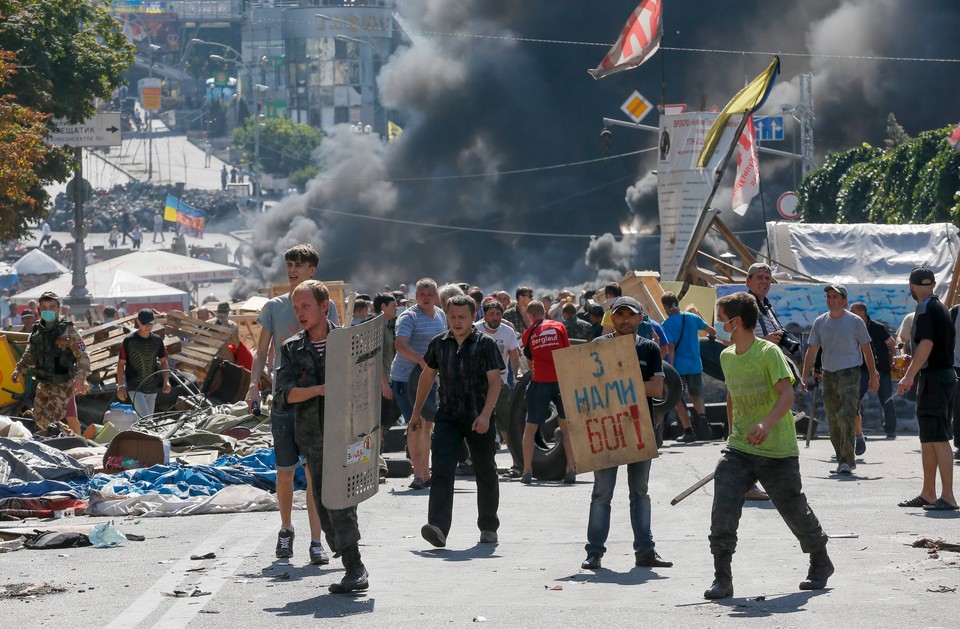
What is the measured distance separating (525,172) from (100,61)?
34381mm

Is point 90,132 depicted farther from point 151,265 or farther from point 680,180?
point 680,180

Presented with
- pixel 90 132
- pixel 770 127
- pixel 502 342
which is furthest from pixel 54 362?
pixel 770 127

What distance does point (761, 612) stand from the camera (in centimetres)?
619

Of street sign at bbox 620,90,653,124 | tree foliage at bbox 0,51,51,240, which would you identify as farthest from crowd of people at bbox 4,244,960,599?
street sign at bbox 620,90,653,124

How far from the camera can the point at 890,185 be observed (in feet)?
122

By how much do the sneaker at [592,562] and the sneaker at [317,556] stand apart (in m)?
1.30

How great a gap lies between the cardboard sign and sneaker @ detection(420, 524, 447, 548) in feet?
3.26

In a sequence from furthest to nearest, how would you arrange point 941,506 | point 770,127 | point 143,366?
point 770,127 < point 143,366 < point 941,506

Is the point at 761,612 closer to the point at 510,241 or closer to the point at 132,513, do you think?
the point at 132,513

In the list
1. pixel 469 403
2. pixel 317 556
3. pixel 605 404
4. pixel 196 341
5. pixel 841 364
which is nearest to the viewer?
pixel 317 556

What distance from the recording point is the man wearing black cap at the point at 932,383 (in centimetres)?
933

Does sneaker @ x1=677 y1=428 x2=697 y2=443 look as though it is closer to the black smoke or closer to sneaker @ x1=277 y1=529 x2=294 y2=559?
sneaker @ x1=277 y1=529 x2=294 y2=559

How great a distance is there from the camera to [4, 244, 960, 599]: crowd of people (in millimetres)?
6719

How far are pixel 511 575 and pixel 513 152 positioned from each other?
55.4 m
